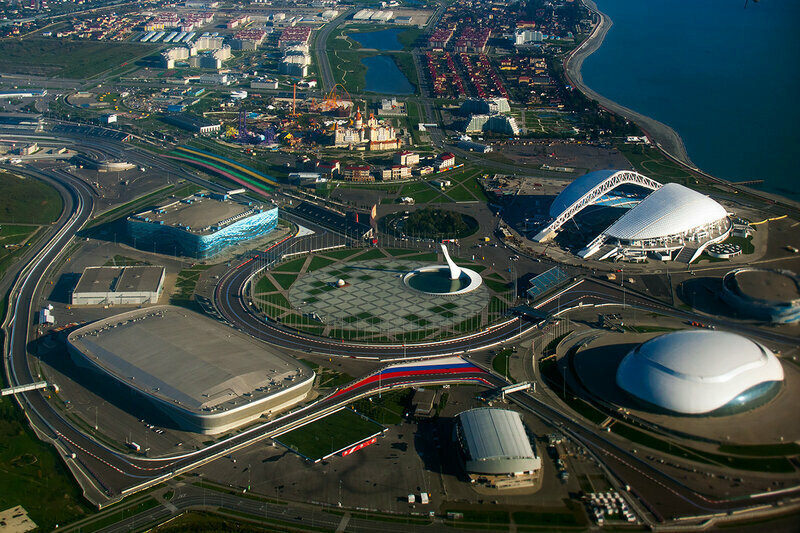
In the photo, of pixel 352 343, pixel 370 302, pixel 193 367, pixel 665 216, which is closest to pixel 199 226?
pixel 370 302

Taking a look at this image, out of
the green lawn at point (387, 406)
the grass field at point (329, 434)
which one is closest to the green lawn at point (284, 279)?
the green lawn at point (387, 406)

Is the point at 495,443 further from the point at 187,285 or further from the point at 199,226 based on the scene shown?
the point at 199,226

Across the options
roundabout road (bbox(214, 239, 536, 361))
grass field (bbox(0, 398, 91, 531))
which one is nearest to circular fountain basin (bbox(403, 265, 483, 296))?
roundabout road (bbox(214, 239, 536, 361))

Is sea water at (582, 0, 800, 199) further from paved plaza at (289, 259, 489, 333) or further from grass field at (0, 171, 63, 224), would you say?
grass field at (0, 171, 63, 224)

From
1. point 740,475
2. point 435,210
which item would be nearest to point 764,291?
point 740,475

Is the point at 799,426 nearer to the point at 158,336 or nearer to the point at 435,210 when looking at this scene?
the point at 158,336
